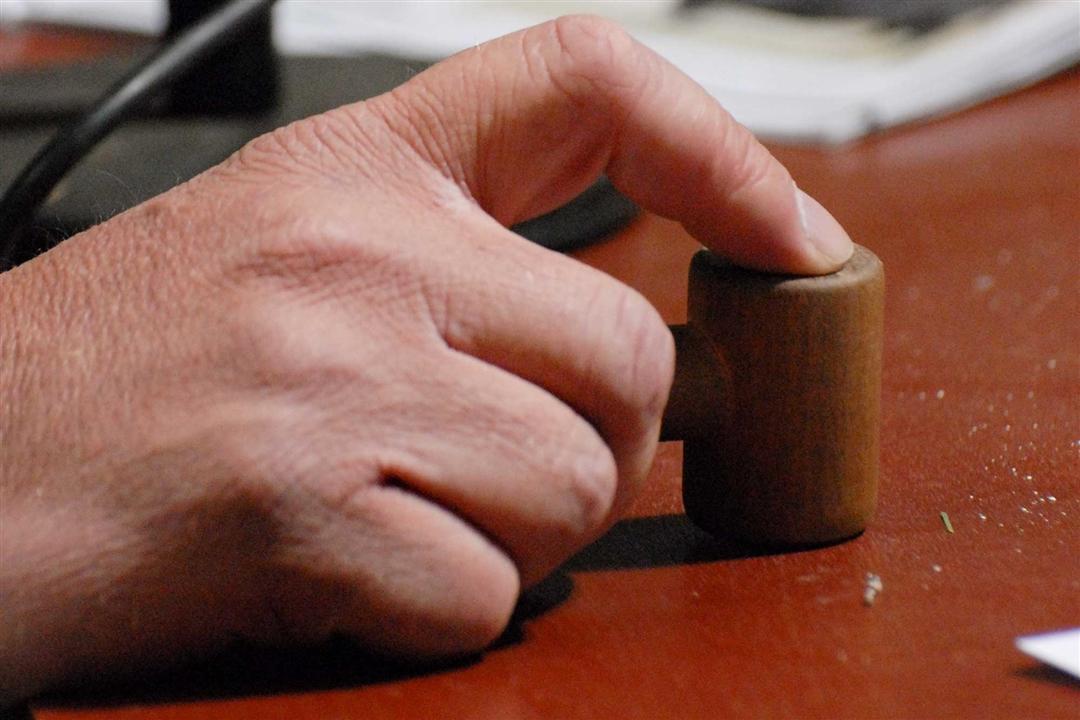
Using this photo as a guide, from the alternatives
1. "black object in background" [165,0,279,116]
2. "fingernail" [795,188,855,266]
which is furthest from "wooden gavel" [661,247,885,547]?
"black object in background" [165,0,279,116]

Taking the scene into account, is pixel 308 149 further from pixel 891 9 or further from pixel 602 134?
pixel 891 9

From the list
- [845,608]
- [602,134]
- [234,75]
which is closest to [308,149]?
[602,134]

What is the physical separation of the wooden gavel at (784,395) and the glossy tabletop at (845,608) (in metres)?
0.02

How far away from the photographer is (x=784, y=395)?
22.5 inches

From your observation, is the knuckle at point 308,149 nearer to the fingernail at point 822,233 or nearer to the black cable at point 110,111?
the fingernail at point 822,233

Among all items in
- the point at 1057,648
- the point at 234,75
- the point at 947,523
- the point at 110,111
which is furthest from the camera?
the point at 234,75

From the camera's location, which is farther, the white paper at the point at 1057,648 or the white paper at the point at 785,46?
the white paper at the point at 785,46

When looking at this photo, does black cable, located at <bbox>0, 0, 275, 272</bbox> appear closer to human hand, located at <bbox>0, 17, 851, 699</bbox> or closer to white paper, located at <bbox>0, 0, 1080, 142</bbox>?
white paper, located at <bbox>0, 0, 1080, 142</bbox>

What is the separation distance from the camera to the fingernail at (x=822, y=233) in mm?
566

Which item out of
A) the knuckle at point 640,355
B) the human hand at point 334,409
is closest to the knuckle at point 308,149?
the human hand at point 334,409

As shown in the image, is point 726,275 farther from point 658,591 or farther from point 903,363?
point 903,363

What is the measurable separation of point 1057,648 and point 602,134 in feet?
0.83

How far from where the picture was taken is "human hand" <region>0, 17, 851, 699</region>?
49cm

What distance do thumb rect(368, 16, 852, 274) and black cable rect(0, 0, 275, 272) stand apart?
37 cm
